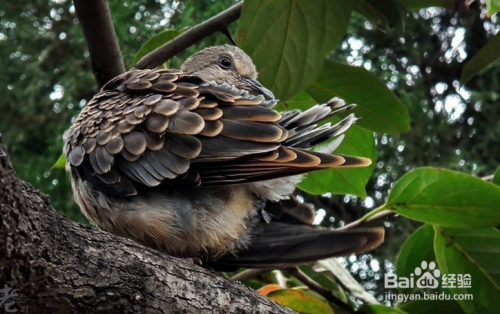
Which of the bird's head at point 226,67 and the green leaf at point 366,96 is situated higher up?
the bird's head at point 226,67

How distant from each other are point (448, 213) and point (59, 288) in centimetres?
152

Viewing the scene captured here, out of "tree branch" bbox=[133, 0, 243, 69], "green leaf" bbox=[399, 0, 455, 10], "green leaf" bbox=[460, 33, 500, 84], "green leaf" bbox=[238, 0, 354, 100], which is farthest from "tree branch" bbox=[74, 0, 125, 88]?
"green leaf" bbox=[460, 33, 500, 84]

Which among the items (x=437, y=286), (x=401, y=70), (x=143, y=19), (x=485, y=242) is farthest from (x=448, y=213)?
(x=401, y=70)

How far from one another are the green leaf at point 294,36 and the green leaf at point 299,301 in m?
0.64

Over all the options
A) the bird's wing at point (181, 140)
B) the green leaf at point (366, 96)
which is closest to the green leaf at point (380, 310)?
the green leaf at point (366, 96)

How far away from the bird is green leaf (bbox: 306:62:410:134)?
59 cm

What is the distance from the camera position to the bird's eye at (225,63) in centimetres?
311

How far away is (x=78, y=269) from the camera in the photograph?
5.54 feet

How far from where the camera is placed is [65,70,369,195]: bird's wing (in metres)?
2.09

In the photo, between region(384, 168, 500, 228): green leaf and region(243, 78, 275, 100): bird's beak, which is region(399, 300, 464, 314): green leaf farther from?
region(243, 78, 275, 100): bird's beak

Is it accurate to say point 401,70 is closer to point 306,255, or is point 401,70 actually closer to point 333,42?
A: point 333,42

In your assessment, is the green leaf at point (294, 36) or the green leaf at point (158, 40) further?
the green leaf at point (158, 40)

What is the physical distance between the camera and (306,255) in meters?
2.41

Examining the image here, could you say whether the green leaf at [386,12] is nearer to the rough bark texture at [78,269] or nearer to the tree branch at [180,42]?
the tree branch at [180,42]
